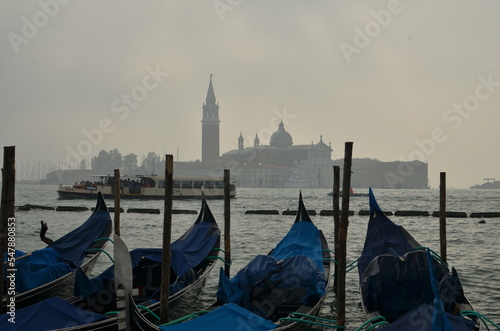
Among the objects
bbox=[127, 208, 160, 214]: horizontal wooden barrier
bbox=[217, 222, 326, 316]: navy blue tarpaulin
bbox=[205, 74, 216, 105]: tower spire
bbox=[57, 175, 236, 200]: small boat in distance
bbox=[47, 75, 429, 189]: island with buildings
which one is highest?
bbox=[205, 74, 216, 105]: tower spire

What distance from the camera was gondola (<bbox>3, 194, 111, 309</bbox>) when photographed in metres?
6.32

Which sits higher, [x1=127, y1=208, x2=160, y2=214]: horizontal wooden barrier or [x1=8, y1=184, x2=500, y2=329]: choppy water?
[x1=127, y1=208, x2=160, y2=214]: horizontal wooden barrier

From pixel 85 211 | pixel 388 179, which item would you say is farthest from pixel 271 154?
pixel 85 211

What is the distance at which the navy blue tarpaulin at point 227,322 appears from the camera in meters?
4.58

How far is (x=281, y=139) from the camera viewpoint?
116 meters

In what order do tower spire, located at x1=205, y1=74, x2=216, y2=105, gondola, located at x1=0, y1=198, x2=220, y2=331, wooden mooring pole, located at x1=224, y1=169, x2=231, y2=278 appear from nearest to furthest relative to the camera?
1. gondola, located at x1=0, y1=198, x2=220, y2=331
2. wooden mooring pole, located at x1=224, y1=169, x2=231, y2=278
3. tower spire, located at x1=205, y1=74, x2=216, y2=105

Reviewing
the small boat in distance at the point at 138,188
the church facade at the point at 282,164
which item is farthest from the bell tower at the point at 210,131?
the small boat in distance at the point at 138,188

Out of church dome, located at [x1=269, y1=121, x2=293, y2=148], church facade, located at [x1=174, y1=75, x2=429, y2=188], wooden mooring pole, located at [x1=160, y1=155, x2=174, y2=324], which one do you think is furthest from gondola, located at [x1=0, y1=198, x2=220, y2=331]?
church dome, located at [x1=269, y1=121, x2=293, y2=148]

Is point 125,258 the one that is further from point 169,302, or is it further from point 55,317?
point 169,302

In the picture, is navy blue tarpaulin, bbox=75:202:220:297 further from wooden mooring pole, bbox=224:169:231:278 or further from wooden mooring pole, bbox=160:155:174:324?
wooden mooring pole, bbox=160:155:174:324

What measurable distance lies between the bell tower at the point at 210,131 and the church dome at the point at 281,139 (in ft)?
39.4

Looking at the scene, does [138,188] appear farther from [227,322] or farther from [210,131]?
[210,131]

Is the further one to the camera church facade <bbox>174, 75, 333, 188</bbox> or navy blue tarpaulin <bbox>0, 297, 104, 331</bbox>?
church facade <bbox>174, 75, 333, 188</bbox>

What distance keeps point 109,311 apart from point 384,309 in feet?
8.83
